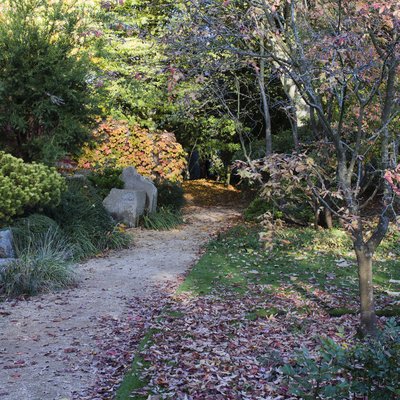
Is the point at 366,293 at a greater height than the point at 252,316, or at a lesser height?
greater

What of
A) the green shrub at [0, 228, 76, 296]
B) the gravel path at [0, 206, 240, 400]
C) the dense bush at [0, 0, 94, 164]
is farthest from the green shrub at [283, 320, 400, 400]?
the dense bush at [0, 0, 94, 164]

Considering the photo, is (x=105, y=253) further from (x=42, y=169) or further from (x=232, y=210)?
(x=232, y=210)

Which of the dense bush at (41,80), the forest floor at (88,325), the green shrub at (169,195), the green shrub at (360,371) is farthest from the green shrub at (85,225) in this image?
the green shrub at (360,371)

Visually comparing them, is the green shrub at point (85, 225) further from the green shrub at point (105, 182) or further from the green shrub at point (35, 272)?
the green shrub at point (105, 182)

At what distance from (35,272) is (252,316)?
2822mm

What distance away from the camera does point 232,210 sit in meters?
14.1

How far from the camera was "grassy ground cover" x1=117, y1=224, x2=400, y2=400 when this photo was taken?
365 centimetres

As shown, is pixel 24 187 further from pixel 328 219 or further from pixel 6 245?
pixel 328 219

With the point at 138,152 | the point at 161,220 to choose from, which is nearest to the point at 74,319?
the point at 161,220

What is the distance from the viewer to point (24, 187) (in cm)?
796

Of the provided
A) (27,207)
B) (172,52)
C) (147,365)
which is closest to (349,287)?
(147,365)

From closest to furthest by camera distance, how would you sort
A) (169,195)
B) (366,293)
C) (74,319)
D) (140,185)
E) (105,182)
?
(366,293)
(74,319)
(105,182)
(140,185)
(169,195)

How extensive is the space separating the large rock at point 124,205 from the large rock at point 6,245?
11.3 ft

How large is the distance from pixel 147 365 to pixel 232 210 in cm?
1027
